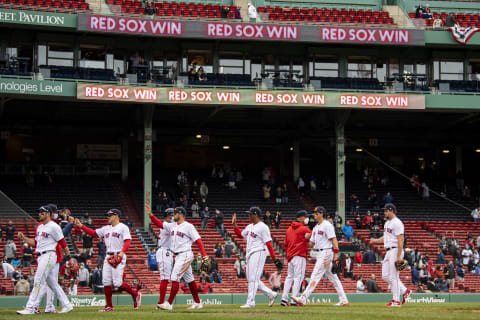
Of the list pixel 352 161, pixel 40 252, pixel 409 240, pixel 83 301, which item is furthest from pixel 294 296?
pixel 352 161

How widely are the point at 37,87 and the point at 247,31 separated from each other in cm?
1045

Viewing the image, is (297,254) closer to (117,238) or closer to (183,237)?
(183,237)

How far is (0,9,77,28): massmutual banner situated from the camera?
A: 35.8 m

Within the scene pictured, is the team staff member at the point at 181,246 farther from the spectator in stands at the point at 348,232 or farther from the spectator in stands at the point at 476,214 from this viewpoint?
the spectator in stands at the point at 476,214

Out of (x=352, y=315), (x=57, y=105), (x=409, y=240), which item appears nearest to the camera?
(x=352, y=315)

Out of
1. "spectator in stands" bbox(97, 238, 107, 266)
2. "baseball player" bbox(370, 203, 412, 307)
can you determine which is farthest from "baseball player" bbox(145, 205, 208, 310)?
"spectator in stands" bbox(97, 238, 107, 266)

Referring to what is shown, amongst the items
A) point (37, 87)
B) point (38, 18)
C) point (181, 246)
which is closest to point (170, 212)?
point (181, 246)

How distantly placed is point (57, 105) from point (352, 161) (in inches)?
725

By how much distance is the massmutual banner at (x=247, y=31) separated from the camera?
36938mm

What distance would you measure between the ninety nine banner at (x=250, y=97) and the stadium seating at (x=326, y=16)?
17.4 ft

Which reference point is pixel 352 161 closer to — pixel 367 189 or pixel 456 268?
pixel 367 189

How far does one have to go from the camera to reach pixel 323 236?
1673cm

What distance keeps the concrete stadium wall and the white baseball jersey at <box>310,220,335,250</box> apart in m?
8.66

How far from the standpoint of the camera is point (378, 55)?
42375 mm
